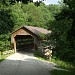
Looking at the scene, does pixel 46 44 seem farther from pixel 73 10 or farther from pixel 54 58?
pixel 73 10

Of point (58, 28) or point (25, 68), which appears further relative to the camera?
point (58, 28)

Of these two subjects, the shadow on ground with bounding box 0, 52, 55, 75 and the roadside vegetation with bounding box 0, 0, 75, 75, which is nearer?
the roadside vegetation with bounding box 0, 0, 75, 75

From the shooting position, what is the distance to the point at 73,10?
17.5 metres

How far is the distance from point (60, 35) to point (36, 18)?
7431 cm

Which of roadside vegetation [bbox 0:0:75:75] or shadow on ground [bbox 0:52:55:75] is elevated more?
roadside vegetation [bbox 0:0:75:75]

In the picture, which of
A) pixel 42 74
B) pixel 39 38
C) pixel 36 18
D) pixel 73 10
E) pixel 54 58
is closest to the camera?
pixel 73 10

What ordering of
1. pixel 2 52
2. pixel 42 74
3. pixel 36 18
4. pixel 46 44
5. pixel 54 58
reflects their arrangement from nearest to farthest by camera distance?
pixel 42 74 → pixel 54 58 → pixel 46 44 → pixel 2 52 → pixel 36 18

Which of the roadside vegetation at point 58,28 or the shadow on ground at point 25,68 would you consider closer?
the roadside vegetation at point 58,28

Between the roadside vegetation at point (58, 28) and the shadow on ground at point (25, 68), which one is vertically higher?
the roadside vegetation at point (58, 28)

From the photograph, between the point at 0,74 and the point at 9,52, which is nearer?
the point at 0,74

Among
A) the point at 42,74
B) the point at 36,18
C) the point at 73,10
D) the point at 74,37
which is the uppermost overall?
the point at 36,18

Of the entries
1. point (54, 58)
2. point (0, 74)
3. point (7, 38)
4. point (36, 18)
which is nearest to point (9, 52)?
point (7, 38)

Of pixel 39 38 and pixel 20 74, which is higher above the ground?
pixel 39 38

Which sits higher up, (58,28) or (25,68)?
(58,28)
